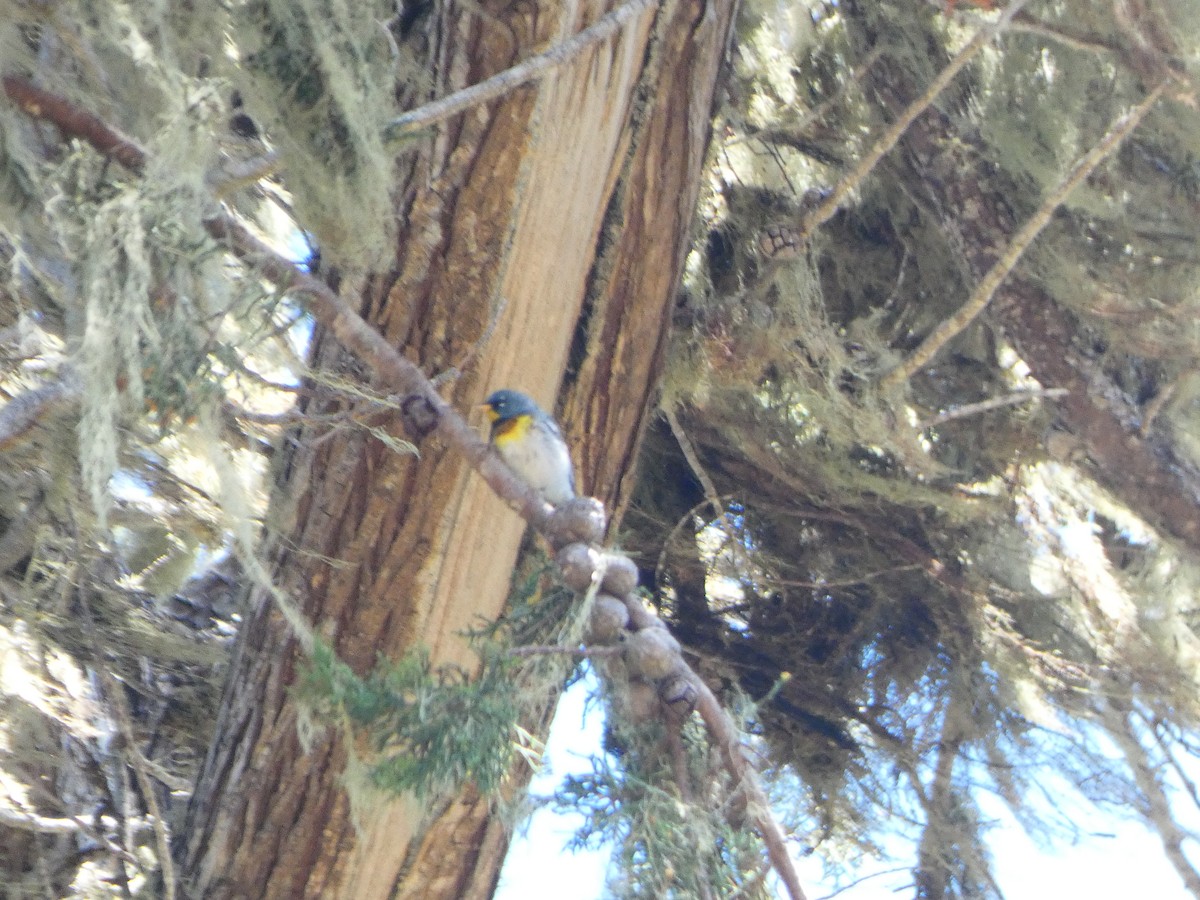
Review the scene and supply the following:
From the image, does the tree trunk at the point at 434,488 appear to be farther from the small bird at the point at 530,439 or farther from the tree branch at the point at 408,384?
the tree branch at the point at 408,384

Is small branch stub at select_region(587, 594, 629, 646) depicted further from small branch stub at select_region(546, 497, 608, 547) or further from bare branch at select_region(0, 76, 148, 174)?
bare branch at select_region(0, 76, 148, 174)

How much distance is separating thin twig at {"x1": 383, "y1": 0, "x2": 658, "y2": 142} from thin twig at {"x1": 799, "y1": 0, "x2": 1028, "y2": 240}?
65cm

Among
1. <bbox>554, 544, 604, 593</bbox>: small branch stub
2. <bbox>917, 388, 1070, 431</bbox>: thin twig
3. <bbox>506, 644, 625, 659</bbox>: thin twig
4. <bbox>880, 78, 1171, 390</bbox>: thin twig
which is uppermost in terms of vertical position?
<bbox>880, 78, 1171, 390</bbox>: thin twig

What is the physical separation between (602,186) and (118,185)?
988 millimetres

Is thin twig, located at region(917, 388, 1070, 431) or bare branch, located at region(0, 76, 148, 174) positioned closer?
bare branch, located at region(0, 76, 148, 174)

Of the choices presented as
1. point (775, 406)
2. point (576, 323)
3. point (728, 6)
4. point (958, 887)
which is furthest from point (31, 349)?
point (958, 887)

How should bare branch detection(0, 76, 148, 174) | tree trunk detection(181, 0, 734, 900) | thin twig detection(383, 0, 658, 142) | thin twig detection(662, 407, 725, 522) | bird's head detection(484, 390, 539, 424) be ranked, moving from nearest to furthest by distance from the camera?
bare branch detection(0, 76, 148, 174) → thin twig detection(383, 0, 658, 142) → tree trunk detection(181, 0, 734, 900) → bird's head detection(484, 390, 539, 424) → thin twig detection(662, 407, 725, 522)

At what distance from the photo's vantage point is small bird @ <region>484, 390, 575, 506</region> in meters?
2.20

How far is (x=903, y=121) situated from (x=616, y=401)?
36.8 inches

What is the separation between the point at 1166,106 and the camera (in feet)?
9.28

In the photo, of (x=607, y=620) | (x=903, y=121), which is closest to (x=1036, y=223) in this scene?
(x=903, y=121)

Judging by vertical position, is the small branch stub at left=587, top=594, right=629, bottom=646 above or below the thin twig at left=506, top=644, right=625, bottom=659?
above

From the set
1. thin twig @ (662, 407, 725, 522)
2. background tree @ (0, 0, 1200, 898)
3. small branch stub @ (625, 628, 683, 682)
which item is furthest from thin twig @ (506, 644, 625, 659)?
thin twig @ (662, 407, 725, 522)

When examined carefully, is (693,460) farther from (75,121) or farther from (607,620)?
(75,121)
